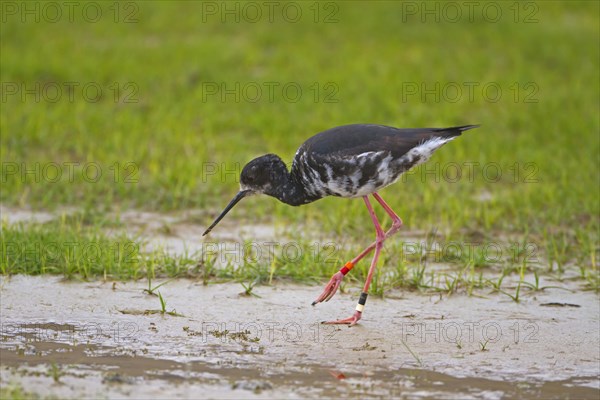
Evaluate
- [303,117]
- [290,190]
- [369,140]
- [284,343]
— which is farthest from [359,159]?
[303,117]

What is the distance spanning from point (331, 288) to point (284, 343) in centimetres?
84

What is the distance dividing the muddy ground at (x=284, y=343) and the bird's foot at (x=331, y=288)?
0.29ft

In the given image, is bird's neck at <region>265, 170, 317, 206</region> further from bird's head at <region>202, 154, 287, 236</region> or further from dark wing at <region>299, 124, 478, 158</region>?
dark wing at <region>299, 124, 478, 158</region>

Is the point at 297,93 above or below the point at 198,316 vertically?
above

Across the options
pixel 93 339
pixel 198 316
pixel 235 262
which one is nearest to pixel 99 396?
pixel 93 339

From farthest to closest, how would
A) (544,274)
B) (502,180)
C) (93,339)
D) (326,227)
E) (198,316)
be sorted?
(502,180)
(326,227)
(544,274)
(198,316)
(93,339)

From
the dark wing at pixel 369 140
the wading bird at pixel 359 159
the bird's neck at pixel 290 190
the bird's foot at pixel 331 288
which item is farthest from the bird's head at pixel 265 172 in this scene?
the bird's foot at pixel 331 288

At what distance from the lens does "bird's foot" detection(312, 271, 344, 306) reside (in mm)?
6480

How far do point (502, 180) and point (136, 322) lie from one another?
4784mm

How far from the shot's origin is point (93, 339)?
5723 mm

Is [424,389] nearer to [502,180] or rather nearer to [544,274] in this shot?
[544,274]

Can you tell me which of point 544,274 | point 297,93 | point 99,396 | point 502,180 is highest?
point 297,93

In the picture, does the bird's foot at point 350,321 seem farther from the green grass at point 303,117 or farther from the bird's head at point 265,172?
the bird's head at point 265,172

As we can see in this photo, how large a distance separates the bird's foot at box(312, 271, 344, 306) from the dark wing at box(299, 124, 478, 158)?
810 millimetres
